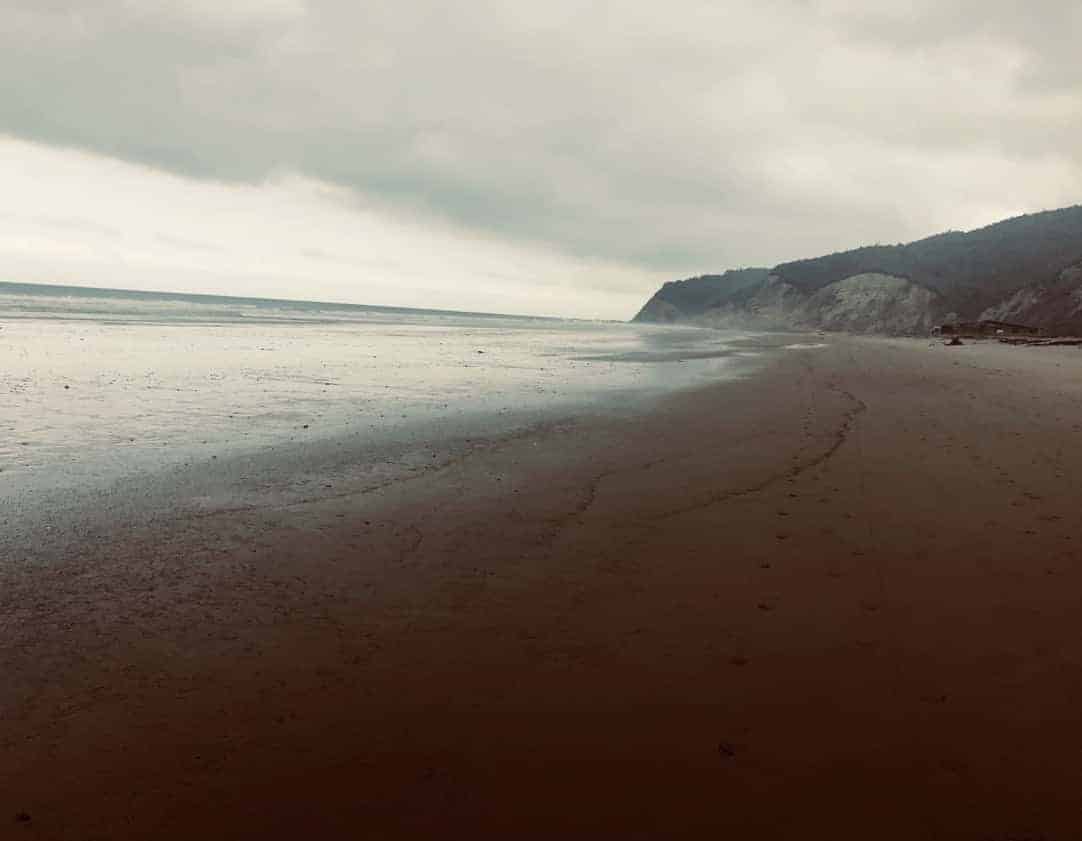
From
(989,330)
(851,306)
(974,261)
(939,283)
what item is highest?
(974,261)

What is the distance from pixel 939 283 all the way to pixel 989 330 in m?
53.3

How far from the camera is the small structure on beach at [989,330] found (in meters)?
66.6

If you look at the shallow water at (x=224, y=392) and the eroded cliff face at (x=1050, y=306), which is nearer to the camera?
the shallow water at (x=224, y=392)

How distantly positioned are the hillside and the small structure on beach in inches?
209

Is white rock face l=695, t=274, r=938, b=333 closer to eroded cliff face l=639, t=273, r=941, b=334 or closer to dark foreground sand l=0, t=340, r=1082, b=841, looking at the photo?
eroded cliff face l=639, t=273, r=941, b=334

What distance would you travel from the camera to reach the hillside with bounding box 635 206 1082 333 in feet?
277

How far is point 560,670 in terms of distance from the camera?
4902mm

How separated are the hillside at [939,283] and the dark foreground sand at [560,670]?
81795mm

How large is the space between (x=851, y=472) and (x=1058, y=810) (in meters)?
7.86

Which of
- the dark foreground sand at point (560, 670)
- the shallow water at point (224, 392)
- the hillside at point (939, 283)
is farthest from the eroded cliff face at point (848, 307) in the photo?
the dark foreground sand at point (560, 670)

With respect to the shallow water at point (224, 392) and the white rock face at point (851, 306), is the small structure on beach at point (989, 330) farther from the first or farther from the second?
the shallow water at point (224, 392)

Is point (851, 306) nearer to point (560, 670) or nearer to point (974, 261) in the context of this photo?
point (974, 261)

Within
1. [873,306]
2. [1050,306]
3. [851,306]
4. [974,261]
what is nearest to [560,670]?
[1050,306]

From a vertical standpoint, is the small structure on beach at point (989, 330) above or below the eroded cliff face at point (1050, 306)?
below
